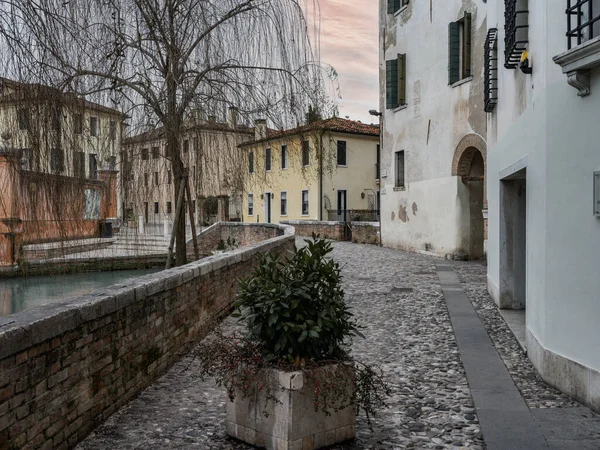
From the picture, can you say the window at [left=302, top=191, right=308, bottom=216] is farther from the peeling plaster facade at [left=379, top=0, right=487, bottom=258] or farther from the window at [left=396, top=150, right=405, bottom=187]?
the window at [left=396, top=150, right=405, bottom=187]

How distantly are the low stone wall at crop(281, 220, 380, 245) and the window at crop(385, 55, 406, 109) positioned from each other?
5.40m

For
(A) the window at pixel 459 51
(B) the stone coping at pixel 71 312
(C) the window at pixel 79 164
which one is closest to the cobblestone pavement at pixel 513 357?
(B) the stone coping at pixel 71 312

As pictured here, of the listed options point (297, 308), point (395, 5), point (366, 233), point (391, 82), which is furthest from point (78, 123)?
point (366, 233)

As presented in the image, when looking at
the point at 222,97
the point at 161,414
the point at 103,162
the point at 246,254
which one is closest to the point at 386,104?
the point at 246,254

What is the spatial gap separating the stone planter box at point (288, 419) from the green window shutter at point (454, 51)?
13.7 m

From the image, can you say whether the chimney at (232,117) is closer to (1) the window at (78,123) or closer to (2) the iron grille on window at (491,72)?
(1) the window at (78,123)

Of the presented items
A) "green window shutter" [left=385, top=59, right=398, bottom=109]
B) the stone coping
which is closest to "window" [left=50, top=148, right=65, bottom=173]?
the stone coping

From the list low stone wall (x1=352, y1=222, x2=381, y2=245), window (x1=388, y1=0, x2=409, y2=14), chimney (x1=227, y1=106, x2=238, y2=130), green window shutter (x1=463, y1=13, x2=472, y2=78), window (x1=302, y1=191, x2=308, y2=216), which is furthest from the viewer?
window (x1=302, y1=191, x2=308, y2=216)

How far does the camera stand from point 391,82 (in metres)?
19.3

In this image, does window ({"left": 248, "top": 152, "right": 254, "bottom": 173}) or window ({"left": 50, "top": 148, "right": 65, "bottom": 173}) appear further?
window ({"left": 248, "top": 152, "right": 254, "bottom": 173})

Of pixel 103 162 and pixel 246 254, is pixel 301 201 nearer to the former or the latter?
pixel 246 254

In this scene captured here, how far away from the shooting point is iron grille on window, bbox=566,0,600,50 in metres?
4.24

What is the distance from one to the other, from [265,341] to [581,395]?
2618 millimetres

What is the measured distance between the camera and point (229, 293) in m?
8.55
